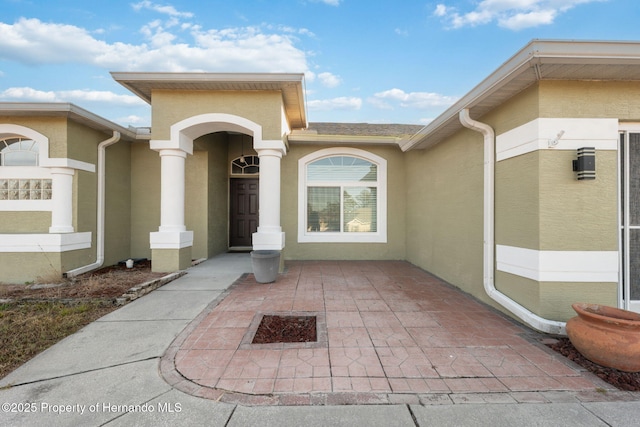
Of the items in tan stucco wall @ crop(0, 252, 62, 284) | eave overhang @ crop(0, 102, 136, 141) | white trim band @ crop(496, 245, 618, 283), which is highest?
eave overhang @ crop(0, 102, 136, 141)

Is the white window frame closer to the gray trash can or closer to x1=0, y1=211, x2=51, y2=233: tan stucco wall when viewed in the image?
the gray trash can

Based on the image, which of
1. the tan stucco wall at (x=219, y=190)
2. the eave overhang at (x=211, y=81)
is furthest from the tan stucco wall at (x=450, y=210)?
the tan stucco wall at (x=219, y=190)

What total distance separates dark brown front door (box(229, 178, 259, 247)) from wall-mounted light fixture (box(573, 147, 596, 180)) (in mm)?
7767

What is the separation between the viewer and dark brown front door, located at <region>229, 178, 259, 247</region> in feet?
29.5

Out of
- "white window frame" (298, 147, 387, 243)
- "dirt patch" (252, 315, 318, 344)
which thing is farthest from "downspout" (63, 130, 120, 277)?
"dirt patch" (252, 315, 318, 344)

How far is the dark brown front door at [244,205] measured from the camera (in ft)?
29.5

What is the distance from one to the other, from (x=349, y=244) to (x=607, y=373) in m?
5.48

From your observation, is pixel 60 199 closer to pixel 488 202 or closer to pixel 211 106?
pixel 211 106

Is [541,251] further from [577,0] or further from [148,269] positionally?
[148,269]

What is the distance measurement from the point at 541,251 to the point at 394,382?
243cm

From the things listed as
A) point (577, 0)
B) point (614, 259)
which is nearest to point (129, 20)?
point (577, 0)

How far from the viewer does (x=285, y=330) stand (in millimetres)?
3297

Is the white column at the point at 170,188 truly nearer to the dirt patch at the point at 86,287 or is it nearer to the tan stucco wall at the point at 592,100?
the dirt patch at the point at 86,287

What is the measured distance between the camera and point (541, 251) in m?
3.24
